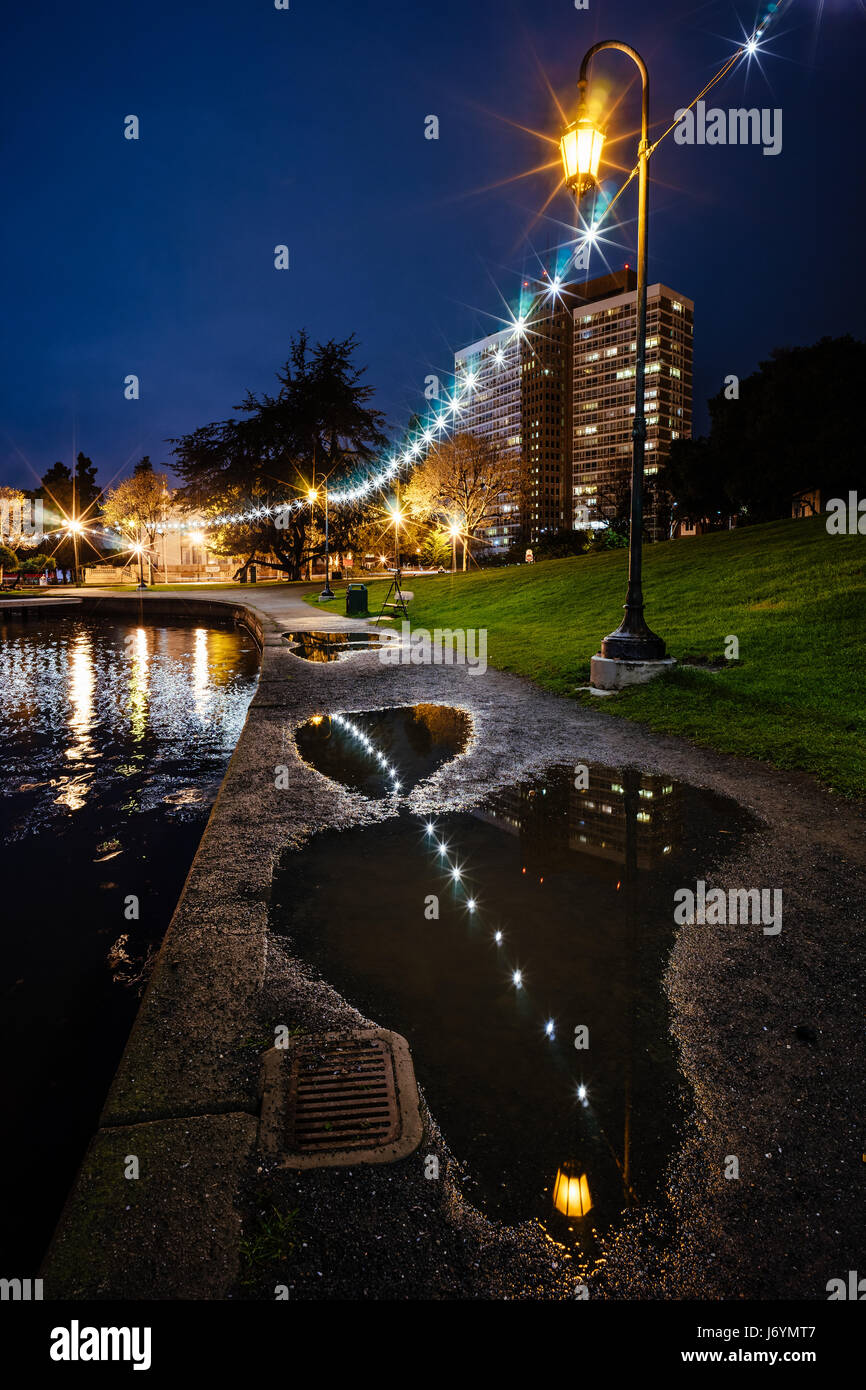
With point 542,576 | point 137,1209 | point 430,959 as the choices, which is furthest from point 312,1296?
point 542,576

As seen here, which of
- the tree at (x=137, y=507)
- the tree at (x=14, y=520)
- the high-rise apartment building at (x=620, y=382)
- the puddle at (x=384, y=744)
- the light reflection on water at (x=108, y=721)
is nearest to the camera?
the puddle at (x=384, y=744)

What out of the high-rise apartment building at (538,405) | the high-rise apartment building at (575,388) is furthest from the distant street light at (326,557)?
the high-rise apartment building at (538,405)

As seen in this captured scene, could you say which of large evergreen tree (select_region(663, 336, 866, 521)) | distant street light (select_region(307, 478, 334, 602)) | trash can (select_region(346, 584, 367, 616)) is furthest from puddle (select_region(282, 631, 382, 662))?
large evergreen tree (select_region(663, 336, 866, 521))

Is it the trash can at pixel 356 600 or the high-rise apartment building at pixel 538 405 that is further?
the high-rise apartment building at pixel 538 405

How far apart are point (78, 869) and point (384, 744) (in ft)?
11.0

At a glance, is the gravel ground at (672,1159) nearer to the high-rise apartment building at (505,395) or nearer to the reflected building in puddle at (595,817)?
the reflected building in puddle at (595,817)

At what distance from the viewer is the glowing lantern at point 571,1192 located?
188 centimetres

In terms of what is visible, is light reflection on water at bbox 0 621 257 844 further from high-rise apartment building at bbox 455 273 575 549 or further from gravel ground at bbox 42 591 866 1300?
high-rise apartment building at bbox 455 273 575 549

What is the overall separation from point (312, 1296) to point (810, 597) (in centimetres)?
1463

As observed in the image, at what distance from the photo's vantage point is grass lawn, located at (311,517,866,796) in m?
7.13

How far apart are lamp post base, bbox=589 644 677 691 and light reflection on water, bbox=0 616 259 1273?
5.20m

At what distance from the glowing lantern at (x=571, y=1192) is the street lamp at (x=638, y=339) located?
7.75 meters

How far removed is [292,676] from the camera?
1181cm

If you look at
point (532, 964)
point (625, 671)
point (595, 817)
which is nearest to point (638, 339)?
point (625, 671)
